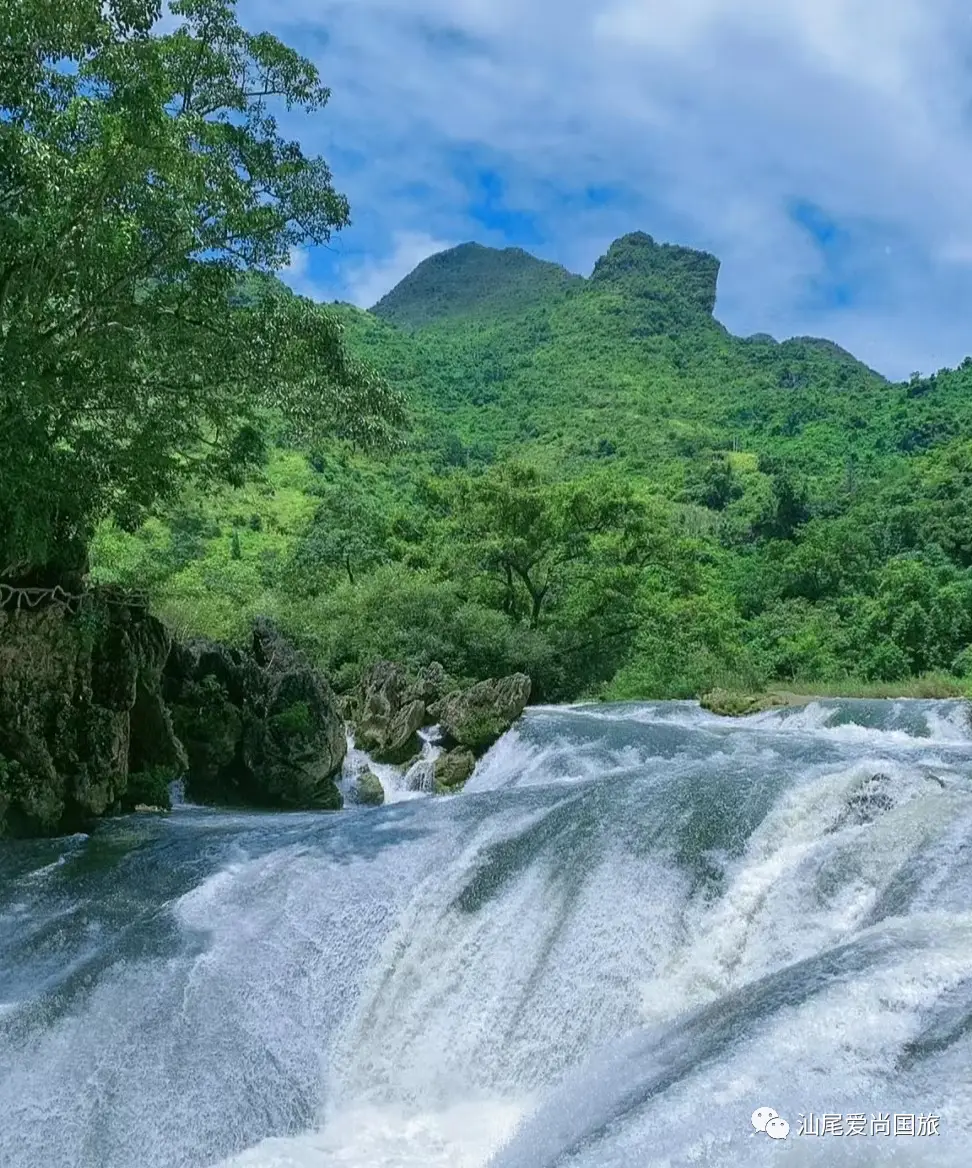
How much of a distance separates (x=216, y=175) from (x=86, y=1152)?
30.5 ft

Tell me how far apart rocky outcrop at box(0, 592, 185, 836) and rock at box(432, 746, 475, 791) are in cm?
634

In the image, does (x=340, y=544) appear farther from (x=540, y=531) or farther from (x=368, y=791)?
(x=368, y=791)

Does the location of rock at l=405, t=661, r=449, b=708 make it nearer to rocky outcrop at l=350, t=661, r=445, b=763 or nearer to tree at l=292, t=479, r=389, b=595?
rocky outcrop at l=350, t=661, r=445, b=763

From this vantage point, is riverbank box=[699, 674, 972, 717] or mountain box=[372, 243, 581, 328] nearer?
riverbank box=[699, 674, 972, 717]

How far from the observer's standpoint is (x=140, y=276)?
10.4 metres

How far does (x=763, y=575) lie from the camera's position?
43.0 meters

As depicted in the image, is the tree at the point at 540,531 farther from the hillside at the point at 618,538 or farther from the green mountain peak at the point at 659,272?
the green mountain peak at the point at 659,272

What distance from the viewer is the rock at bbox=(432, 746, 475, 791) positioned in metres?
18.9

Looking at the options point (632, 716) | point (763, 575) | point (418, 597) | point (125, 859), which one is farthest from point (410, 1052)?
point (763, 575)

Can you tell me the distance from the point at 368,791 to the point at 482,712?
157 inches

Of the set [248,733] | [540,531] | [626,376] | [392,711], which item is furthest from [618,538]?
[626,376]

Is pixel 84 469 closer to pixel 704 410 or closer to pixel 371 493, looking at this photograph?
pixel 371 493

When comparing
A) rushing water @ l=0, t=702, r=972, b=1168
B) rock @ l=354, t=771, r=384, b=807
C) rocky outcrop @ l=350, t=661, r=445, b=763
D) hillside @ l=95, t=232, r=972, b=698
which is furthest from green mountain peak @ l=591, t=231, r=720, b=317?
rushing water @ l=0, t=702, r=972, b=1168

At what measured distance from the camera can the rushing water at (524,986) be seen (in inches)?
194
